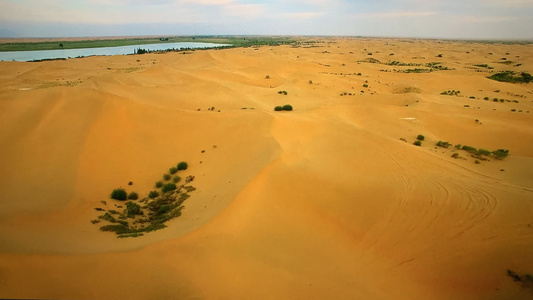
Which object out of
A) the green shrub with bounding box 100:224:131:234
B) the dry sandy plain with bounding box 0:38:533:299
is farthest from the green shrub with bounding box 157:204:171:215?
the green shrub with bounding box 100:224:131:234

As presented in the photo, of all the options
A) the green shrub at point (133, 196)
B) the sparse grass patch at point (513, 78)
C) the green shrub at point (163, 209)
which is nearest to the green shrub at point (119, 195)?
the green shrub at point (133, 196)

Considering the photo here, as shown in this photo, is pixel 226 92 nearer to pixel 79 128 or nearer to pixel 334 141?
pixel 79 128

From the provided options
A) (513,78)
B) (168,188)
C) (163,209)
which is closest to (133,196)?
(168,188)

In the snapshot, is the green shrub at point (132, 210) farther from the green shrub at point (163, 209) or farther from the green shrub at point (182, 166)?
the green shrub at point (182, 166)

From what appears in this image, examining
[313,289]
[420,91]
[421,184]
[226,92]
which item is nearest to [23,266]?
[313,289]

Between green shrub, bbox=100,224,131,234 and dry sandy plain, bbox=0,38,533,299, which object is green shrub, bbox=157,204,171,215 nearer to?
dry sandy plain, bbox=0,38,533,299

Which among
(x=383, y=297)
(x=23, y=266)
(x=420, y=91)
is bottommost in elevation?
(x=383, y=297)
